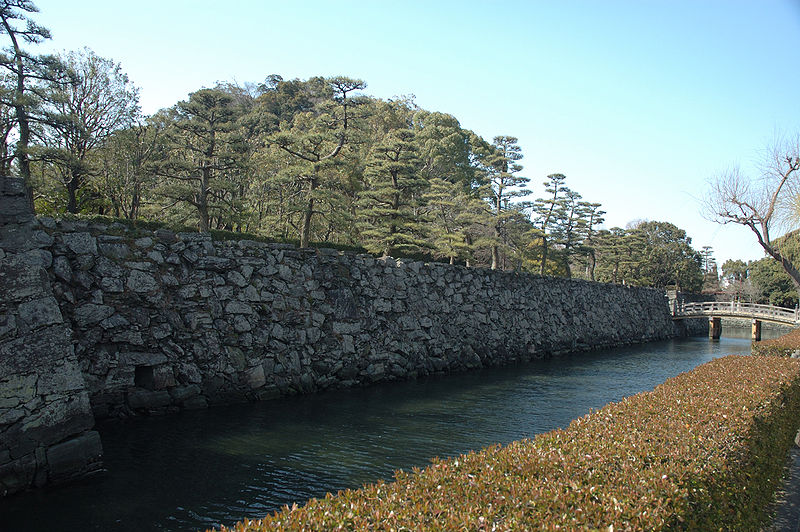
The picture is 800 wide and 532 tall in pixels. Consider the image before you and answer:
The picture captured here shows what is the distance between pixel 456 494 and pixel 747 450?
303 centimetres

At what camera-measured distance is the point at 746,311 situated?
33.2m

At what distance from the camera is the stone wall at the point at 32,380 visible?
6.09 m

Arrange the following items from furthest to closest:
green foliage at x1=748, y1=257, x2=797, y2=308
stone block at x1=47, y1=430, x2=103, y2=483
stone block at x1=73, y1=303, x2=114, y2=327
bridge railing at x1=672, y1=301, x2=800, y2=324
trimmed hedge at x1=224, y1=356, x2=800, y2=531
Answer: green foliage at x1=748, y1=257, x2=797, y2=308, bridge railing at x1=672, y1=301, x2=800, y2=324, stone block at x1=73, y1=303, x2=114, y2=327, stone block at x1=47, y1=430, x2=103, y2=483, trimmed hedge at x1=224, y1=356, x2=800, y2=531

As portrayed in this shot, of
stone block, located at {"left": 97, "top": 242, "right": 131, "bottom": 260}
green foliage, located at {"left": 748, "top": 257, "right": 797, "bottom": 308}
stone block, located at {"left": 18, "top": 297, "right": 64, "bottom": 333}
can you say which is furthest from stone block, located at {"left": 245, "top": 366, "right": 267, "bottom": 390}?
green foliage, located at {"left": 748, "top": 257, "right": 797, "bottom": 308}

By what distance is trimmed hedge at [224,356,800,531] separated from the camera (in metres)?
3.02

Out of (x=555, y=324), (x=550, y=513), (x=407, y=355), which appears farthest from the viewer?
(x=555, y=324)

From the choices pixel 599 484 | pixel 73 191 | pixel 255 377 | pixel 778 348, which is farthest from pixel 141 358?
pixel 778 348

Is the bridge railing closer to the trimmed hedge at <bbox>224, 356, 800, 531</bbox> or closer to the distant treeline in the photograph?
the distant treeline

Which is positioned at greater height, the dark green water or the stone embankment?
the stone embankment

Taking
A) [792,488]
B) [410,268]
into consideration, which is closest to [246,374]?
[410,268]

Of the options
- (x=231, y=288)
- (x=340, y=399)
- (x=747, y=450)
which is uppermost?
(x=231, y=288)

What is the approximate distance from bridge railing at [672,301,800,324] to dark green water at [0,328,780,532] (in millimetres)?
22549

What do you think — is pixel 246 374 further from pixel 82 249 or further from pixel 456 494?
pixel 456 494

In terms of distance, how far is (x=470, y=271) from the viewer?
18656 mm
